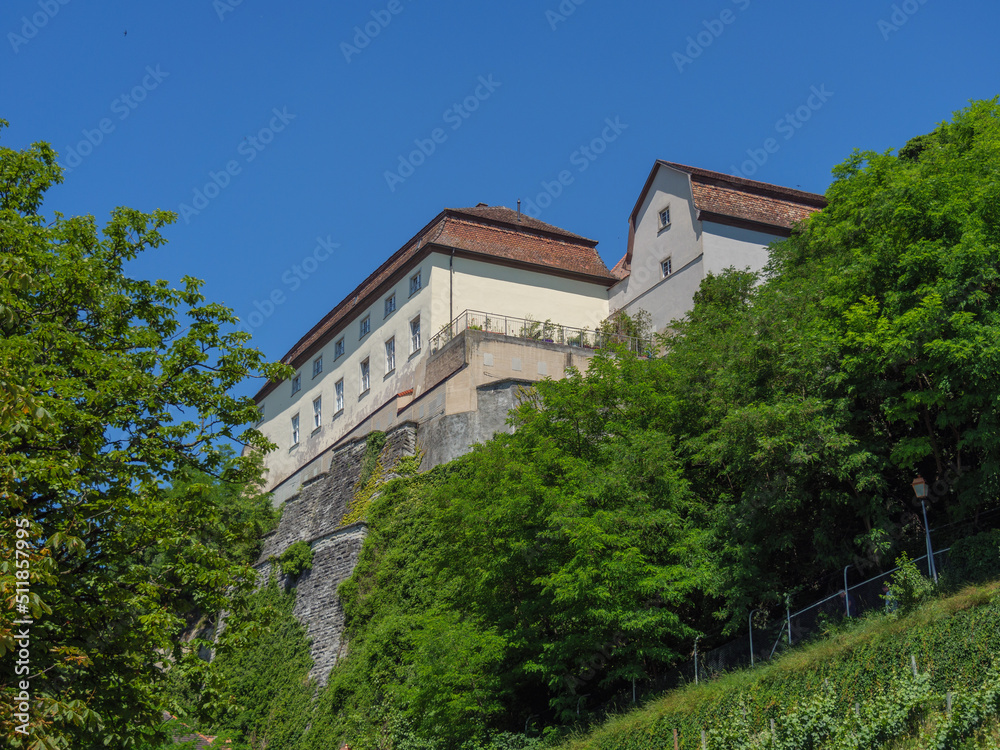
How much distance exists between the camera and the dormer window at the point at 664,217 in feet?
137

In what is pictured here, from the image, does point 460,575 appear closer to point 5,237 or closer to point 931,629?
point 931,629

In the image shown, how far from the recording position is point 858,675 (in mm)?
17328

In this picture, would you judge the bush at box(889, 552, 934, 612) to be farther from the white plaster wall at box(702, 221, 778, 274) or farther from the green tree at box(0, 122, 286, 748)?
the white plaster wall at box(702, 221, 778, 274)

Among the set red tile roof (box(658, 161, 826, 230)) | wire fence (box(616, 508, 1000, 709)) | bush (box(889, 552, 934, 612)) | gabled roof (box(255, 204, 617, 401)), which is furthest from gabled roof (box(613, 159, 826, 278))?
bush (box(889, 552, 934, 612))

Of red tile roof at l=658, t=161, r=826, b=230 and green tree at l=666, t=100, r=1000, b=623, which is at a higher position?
red tile roof at l=658, t=161, r=826, b=230

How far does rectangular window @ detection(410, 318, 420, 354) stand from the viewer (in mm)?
41869

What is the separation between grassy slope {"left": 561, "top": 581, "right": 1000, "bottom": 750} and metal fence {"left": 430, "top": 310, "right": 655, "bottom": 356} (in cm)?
2024

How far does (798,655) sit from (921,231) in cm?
1033

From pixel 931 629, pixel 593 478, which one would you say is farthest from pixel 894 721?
pixel 593 478

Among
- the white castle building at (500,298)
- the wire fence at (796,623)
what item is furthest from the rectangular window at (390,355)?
the wire fence at (796,623)

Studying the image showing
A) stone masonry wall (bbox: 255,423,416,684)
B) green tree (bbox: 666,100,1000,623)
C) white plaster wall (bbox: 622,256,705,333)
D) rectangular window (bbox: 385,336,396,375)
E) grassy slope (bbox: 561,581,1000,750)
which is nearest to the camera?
grassy slope (bbox: 561,581,1000,750)

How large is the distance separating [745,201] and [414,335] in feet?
47.5

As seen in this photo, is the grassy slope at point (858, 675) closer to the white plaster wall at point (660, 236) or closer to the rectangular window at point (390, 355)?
the white plaster wall at point (660, 236)

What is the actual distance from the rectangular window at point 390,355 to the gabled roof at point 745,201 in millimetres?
12509
